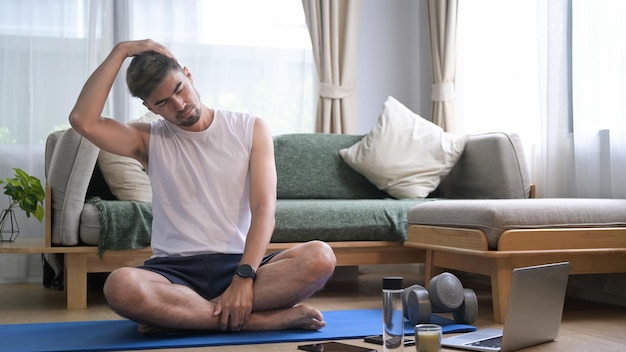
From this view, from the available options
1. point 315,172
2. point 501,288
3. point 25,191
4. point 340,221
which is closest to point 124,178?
point 25,191

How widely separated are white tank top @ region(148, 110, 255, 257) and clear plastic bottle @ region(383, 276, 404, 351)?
70 cm

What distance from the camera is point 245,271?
2361mm

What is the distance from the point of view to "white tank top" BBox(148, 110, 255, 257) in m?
2.50

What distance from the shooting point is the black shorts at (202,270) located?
2.46 m

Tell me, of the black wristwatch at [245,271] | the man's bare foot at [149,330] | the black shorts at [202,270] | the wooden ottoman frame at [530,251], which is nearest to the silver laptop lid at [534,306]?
the wooden ottoman frame at [530,251]

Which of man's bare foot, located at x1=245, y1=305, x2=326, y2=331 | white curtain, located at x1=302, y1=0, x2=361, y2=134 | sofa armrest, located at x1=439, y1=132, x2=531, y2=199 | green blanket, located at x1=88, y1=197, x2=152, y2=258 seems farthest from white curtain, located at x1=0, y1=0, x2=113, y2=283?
man's bare foot, located at x1=245, y1=305, x2=326, y2=331

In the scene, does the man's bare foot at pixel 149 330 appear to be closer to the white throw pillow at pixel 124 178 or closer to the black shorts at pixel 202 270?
the black shorts at pixel 202 270

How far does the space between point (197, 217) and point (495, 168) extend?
189 centimetres

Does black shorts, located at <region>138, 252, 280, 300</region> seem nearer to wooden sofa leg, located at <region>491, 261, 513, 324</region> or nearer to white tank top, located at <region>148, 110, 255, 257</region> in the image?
white tank top, located at <region>148, 110, 255, 257</region>

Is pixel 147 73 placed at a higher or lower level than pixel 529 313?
higher

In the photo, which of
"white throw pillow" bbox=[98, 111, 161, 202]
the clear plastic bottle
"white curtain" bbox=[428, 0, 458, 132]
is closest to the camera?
the clear plastic bottle

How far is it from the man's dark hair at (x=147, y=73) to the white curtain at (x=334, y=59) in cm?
253

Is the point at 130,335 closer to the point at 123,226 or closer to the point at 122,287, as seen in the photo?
the point at 122,287

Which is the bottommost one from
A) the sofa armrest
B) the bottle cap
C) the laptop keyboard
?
the laptop keyboard
